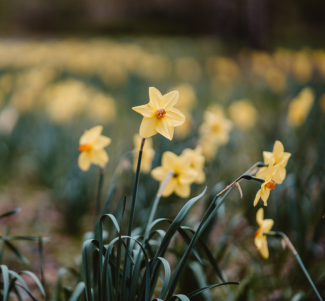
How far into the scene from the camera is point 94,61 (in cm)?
693

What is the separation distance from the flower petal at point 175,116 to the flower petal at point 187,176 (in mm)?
362

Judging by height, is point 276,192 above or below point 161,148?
below

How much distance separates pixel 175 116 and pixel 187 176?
1.29 ft

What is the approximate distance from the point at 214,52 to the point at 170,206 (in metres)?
10.3

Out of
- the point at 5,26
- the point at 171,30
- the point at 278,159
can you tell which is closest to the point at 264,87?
the point at 278,159

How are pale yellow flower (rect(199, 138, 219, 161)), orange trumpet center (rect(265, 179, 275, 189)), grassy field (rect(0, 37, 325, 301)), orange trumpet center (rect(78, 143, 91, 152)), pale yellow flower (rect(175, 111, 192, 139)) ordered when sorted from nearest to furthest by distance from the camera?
orange trumpet center (rect(265, 179, 275, 189))
orange trumpet center (rect(78, 143, 91, 152))
grassy field (rect(0, 37, 325, 301))
pale yellow flower (rect(199, 138, 219, 161))
pale yellow flower (rect(175, 111, 192, 139))

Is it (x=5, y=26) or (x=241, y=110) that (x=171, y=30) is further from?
(x=241, y=110)

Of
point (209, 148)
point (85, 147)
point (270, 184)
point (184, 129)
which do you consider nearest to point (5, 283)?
point (85, 147)

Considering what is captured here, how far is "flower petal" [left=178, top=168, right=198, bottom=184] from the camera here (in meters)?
1.37

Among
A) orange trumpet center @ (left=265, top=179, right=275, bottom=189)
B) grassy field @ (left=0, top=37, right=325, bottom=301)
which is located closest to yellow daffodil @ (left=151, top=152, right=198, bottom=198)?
grassy field @ (left=0, top=37, right=325, bottom=301)

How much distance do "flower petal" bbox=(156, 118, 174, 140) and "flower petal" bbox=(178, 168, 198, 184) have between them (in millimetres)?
369

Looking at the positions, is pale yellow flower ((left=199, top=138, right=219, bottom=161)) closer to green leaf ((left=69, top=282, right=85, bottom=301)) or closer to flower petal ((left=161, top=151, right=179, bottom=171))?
flower petal ((left=161, top=151, right=179, bottom=171))

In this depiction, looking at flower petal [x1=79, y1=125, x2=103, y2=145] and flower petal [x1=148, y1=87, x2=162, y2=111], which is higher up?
flower petal [x1=148, y1=87, x2=162, y2=111]

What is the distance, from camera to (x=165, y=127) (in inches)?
42.3
